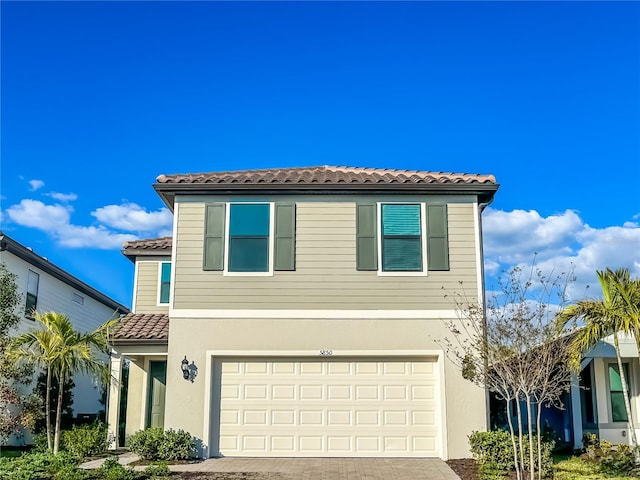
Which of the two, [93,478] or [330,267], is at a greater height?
[330,267]

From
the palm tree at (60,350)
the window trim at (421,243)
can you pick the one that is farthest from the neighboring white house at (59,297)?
the window trim at (421,243)

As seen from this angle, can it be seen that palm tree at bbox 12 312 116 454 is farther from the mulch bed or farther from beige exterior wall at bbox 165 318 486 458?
the mulch bed

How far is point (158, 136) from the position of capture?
60.4ft

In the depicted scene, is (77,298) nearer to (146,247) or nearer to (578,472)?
(146,247)

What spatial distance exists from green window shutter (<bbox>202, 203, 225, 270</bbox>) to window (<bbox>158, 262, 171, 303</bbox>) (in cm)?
524

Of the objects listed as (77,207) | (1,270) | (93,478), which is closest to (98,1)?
(1,270)

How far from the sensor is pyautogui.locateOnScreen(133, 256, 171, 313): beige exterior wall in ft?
62.3

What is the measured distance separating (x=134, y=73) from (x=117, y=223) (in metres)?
14.2

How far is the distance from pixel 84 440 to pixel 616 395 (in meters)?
13.2

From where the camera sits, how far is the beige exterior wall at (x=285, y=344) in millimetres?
13383

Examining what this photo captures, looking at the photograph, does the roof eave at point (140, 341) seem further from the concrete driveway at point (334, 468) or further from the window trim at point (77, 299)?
the window trim at point (77, 299)

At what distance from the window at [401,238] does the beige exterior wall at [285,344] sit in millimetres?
1246

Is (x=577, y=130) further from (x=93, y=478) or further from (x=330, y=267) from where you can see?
(x=93, y=478)

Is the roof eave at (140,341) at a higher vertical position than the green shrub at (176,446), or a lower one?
higher
